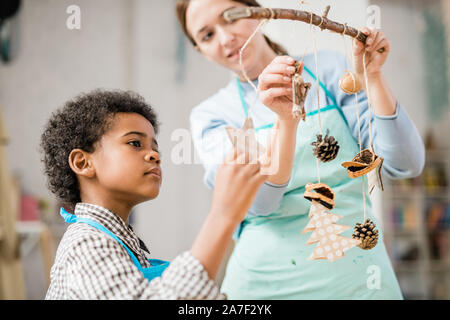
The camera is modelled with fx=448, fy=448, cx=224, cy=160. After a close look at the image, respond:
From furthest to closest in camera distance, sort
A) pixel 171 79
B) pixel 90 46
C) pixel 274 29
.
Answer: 1. pixel 90 46
2. pixel 171 79
3. pixel 274 29

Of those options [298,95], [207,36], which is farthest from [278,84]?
[207,36]

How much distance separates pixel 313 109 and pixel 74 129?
1.31 feet

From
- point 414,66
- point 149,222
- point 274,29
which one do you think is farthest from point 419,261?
point 274,29

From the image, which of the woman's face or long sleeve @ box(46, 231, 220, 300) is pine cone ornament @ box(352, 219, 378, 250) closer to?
long sleeve @ box(46, 231, 220, 300)

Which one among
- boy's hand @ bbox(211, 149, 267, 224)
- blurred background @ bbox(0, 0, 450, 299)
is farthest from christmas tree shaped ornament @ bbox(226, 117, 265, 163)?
blurred background @ bbox(0, 0, 450, 299)

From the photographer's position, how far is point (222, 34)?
77 centimetres

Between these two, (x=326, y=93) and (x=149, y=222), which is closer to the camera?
(x=326, y=93)

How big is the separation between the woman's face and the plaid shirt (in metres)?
0.38

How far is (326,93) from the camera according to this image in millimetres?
806

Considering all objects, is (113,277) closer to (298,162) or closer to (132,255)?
(132,255)

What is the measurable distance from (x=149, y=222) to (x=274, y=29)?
45.3 inches

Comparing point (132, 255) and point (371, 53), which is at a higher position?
point (371, 53)

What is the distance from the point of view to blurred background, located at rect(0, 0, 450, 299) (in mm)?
1260
